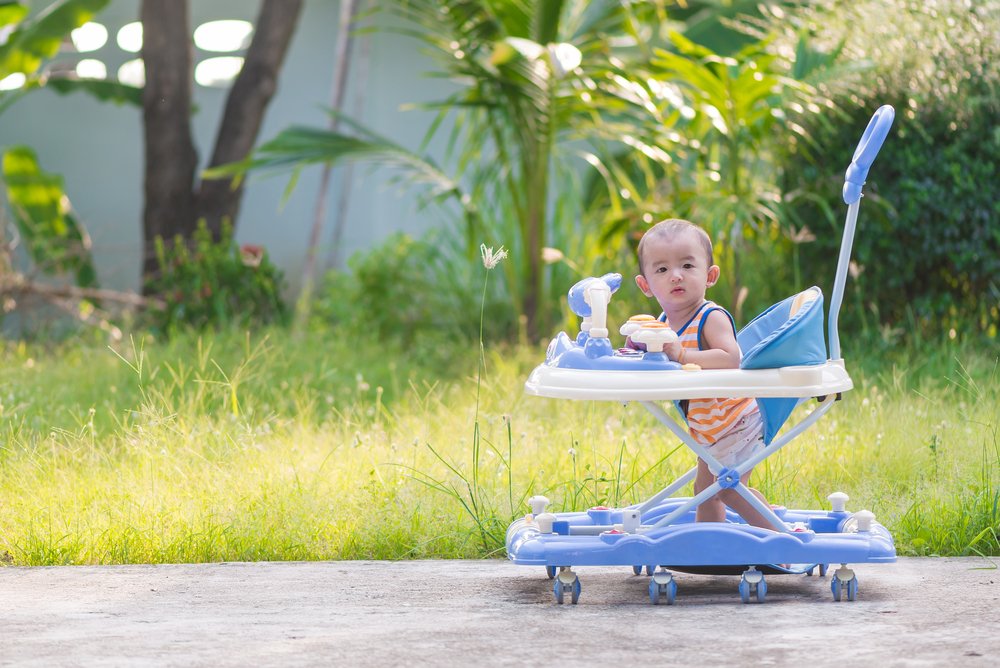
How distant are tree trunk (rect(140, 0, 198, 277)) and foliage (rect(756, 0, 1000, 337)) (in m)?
4.37

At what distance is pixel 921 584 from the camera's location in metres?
3.28

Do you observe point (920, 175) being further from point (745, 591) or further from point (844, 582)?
point (745, 591)

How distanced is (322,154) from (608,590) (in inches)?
184

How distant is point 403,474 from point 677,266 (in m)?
1.48

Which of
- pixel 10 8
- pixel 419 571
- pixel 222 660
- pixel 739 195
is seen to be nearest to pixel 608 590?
pixel 419 571

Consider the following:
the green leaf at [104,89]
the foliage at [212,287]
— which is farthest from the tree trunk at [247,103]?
the green leaf at [104,89]

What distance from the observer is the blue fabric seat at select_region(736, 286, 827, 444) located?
2.97 meters

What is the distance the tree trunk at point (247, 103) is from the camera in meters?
8.89

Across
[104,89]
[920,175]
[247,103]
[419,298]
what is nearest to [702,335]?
[920,175]

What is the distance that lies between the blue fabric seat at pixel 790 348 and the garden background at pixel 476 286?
84 cm

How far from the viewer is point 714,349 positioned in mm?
3131

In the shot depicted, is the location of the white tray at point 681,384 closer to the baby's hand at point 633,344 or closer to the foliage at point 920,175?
the baby's hand at point 633,344

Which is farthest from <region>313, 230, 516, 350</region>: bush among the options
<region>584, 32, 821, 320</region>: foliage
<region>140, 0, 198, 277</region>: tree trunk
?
<region>140, 0, 198, 277</region>: tree trunk

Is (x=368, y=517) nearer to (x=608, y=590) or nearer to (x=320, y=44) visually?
(x=608, y=590)
